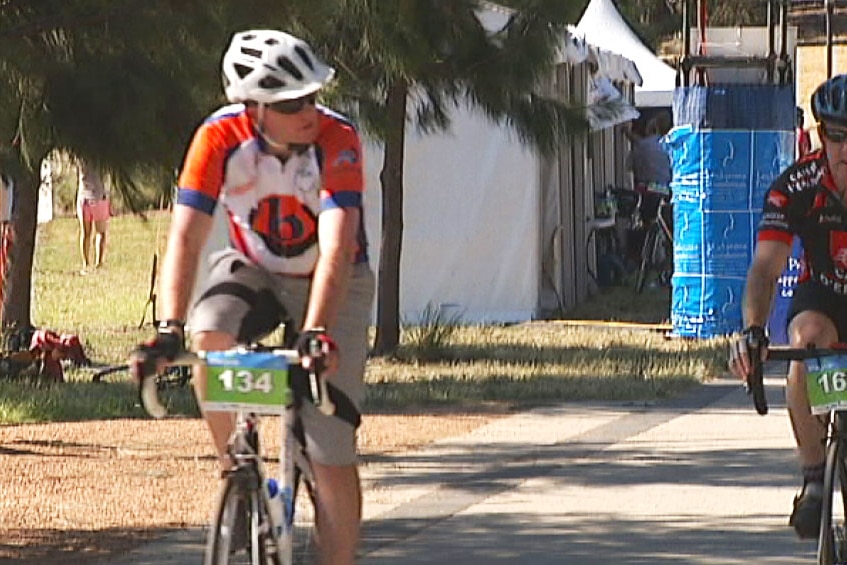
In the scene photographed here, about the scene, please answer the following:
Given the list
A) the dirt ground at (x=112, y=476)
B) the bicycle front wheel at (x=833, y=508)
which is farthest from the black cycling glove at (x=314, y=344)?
the dirt ground at (x=112, y=476)

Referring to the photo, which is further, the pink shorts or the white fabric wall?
the pink shorts

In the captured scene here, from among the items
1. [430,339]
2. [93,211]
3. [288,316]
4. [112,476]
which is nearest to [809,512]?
[288,316]

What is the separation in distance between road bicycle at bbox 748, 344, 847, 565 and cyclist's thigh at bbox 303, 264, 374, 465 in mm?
1191

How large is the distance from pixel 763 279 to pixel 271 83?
179 cm

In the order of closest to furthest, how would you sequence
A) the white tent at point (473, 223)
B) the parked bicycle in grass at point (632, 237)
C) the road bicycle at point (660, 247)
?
the white tent at point (473, 223) < the road bicycle at point (660, 247) < the parked bicycle in grass at point (632, 237)

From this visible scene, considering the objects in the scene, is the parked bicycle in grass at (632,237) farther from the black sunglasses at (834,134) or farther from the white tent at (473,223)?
the black sunglasses at (834,134)

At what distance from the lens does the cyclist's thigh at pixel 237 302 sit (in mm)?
5727

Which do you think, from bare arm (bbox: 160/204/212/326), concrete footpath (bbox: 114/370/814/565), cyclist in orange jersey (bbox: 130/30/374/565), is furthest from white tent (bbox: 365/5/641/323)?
bare arm (bbox: 160/204/212/326)

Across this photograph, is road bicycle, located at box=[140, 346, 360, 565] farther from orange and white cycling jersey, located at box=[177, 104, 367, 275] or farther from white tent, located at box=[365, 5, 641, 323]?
white tent, located at box=[365, 5, 641, 323]

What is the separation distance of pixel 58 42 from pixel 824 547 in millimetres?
4281

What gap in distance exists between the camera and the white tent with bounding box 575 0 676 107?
28047 mm

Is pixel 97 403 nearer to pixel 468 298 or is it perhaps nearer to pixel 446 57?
pixel 446 57

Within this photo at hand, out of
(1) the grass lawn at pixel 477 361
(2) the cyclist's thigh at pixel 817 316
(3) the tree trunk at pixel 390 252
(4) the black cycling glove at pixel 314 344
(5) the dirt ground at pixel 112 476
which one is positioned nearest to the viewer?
(4) the black cycling glove at pixel 314 344

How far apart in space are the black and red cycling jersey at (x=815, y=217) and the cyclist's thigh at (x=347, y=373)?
4.50 ft
